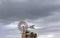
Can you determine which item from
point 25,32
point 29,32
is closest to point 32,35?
point 29,32

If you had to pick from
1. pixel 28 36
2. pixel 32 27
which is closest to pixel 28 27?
pixel 32 27

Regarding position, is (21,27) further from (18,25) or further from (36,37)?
(36,37)

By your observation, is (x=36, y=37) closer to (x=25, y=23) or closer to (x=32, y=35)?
(x=32, y=35)

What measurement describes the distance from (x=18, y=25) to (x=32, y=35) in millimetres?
4948

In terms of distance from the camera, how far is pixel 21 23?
3041 centimetres

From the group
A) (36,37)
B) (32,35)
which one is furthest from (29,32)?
(36,37)

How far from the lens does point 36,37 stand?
36.8m

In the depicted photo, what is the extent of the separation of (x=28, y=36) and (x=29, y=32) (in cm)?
140

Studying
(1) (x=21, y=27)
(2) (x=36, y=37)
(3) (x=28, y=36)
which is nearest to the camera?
(1) (x=21, y=27)

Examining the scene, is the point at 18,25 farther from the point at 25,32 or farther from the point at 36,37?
the point at 36,37

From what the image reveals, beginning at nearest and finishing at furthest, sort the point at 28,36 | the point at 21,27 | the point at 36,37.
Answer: the point at 21,27, the point at 28,36, the point at 36,37

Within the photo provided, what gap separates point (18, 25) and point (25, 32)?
148 centimetres

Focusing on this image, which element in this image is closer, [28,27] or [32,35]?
[28,27]

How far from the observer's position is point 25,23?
30.3m
